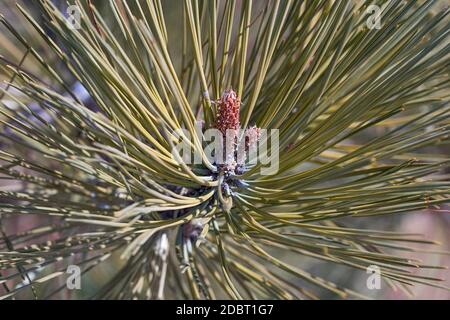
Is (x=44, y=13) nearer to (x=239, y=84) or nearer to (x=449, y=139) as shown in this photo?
(x=239, y=84)

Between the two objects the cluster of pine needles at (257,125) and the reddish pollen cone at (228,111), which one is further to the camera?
the reddish pollen cone at (228,111)

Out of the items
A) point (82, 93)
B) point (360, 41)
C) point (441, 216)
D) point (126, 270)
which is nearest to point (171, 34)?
point (82, 93)

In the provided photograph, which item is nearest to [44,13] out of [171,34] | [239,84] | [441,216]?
[239,84]

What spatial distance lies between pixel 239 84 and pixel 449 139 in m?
0.27

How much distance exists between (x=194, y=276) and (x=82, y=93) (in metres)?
0.38

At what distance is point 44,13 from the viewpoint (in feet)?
2.34

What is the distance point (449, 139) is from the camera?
0.77 m

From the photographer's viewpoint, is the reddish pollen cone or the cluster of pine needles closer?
the cluster of pine needles

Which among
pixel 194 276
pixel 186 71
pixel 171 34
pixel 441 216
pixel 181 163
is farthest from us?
pixel 441 216

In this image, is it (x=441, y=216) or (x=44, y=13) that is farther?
(x=441, y=216)

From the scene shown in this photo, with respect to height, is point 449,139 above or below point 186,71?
below
